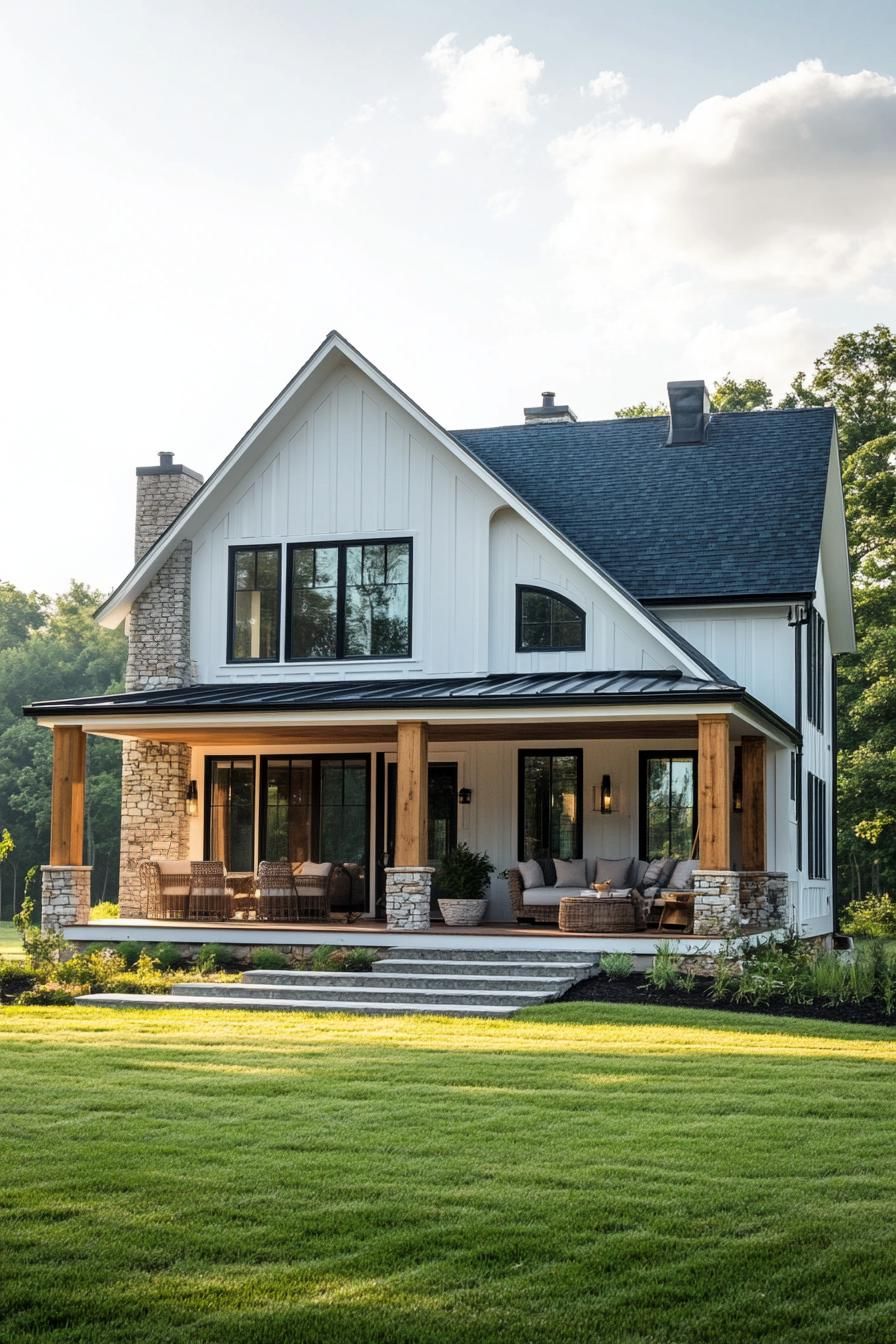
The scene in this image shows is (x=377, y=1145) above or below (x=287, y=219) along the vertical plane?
below

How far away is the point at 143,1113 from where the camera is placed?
864 cm

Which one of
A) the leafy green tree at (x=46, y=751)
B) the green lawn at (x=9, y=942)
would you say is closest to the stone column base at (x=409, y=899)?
the green lawn at (x=9, y=942)

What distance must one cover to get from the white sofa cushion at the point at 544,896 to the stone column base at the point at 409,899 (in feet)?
6.62

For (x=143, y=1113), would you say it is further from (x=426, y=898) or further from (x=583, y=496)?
(x=583, y=496)

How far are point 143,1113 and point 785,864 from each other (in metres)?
12.6

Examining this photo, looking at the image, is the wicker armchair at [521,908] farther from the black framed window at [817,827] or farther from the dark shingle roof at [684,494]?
the black framed window at [817,827]

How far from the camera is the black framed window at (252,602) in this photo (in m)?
20.7


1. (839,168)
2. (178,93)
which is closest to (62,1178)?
(178,93)

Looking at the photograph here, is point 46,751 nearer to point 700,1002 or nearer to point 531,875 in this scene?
point 531,875

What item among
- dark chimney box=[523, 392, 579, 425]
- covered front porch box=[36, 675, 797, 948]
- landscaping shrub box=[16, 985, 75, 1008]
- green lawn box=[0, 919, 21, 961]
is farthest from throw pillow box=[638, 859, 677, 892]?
dark chimney box=[523, 392, 579, 425]

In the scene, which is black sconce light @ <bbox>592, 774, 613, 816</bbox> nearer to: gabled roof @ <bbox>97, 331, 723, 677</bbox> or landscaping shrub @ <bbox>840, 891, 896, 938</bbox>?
gabled roof @ <bbox>97, 331, 723, 677</bbox>

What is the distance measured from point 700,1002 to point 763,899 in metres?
5.50

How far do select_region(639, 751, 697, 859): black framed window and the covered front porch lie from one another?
0.07ft

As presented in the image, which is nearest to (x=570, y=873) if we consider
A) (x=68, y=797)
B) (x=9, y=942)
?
(x=68, y=797)
